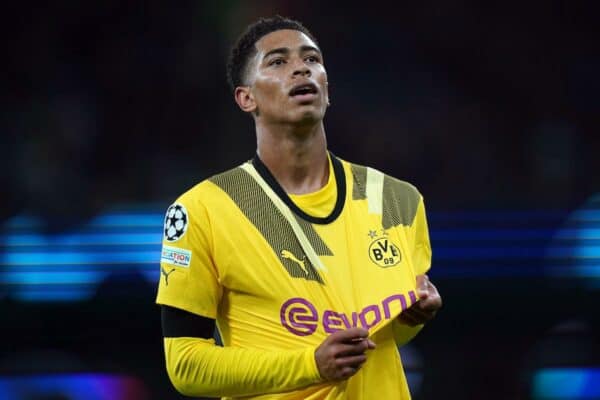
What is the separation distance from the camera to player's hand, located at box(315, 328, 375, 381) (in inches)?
85.4

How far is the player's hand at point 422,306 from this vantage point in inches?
94.9

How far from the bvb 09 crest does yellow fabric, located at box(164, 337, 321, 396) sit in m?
0.31

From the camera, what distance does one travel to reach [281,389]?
2.30 m

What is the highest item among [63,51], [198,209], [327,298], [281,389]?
[63,51]

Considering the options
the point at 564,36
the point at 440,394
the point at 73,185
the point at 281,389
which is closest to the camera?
the point at 281,389

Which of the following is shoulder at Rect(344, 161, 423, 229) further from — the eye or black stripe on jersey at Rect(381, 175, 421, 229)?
the eye

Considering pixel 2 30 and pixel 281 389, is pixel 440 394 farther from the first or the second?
pixel 2 30

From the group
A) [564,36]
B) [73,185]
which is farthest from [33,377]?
[564,36]

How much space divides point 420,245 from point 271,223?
0.42 metres

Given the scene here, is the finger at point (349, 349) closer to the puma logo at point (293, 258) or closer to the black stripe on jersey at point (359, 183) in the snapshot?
the puma logo at point (293, 258)

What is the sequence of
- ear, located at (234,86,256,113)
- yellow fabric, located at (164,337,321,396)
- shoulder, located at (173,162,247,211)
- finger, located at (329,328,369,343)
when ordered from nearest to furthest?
1. finger, located at (329,328,369,343)
2. yellow fabric, located at (164,337,321,396)
3. shoulder, located at (173,162,247,211)
4. ear, located at (234,86,256,113)

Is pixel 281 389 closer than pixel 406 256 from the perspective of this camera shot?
Yes

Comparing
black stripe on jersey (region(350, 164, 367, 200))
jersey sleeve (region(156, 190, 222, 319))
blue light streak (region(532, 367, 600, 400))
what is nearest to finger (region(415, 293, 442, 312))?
black stripe on jersey (region(350, 164, 367, 200))

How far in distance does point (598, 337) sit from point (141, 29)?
2807 millimetres
